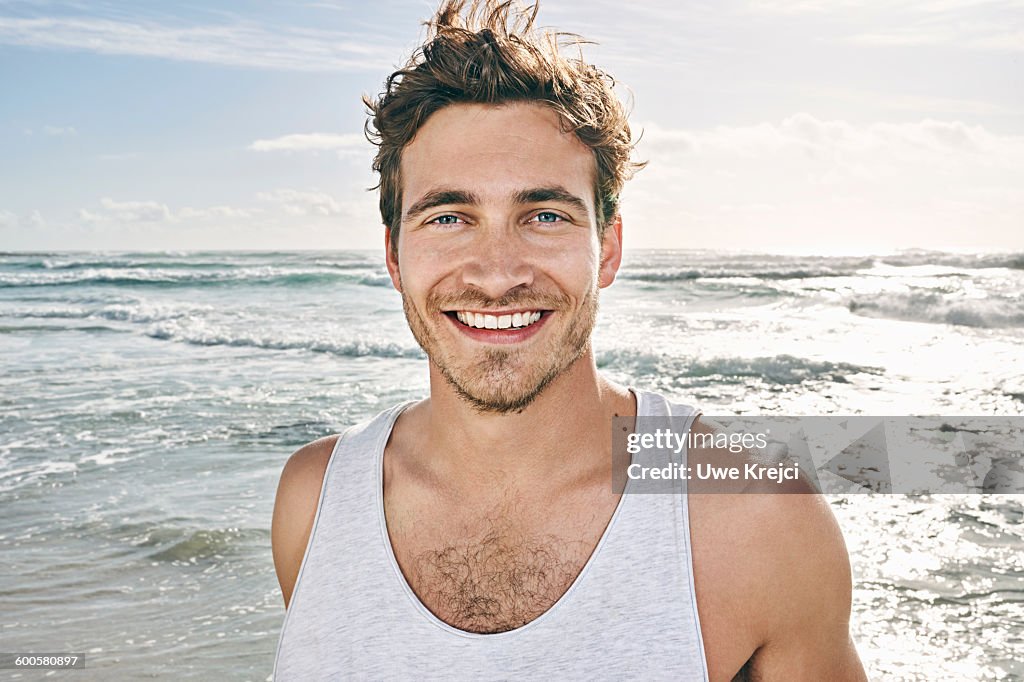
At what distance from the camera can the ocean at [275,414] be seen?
16.9 ft

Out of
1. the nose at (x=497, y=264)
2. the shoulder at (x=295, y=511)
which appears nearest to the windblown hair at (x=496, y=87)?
the nose at (x=497, y=264)

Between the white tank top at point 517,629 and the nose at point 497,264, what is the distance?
23.3 inches

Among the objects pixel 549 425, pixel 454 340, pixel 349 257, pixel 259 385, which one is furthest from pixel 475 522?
pixel 349 257

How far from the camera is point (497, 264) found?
2520mm

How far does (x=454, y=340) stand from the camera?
102 inches

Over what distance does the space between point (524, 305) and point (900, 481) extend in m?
6.05

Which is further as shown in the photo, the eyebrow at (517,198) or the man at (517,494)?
the eyebrow at (517,198)

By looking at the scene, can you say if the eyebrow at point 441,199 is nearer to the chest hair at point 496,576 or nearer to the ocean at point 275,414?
the chest hair at point 496,576

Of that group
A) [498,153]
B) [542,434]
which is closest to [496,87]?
[498,153]

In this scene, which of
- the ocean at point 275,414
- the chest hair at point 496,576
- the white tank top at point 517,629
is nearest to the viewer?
the white tank top at point 517,629

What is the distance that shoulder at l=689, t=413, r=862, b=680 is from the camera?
2342 mm

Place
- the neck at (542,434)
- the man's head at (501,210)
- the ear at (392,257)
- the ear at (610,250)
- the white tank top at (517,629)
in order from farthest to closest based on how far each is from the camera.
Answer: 1. the ear at (392,257)
2. the ear at (610,250)
3. the neck at (542,434)
4. the man's head at (501,210)
5. the white tank top at (517,629)

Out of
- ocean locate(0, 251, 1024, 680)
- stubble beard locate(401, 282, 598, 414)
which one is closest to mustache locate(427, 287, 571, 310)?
stubble beard locate(401, 282, 598, 414)

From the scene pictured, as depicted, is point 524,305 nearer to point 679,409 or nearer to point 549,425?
point 549,425
